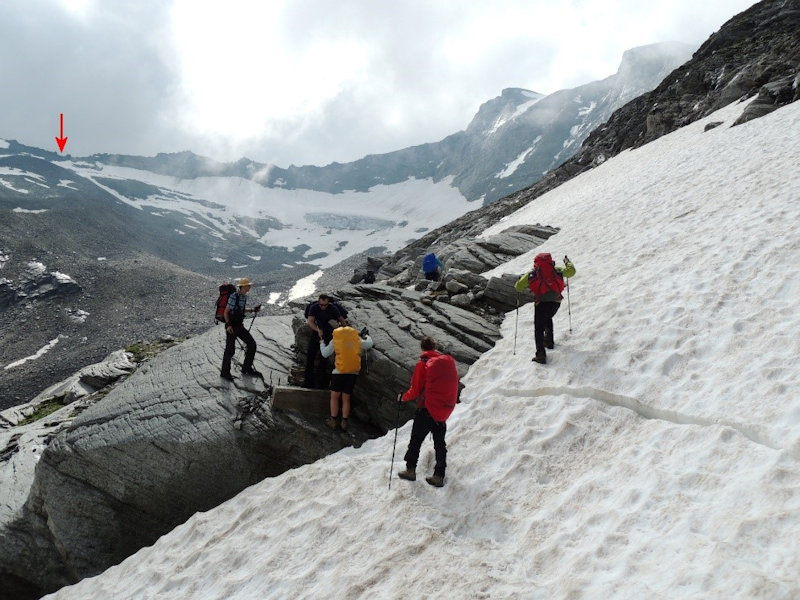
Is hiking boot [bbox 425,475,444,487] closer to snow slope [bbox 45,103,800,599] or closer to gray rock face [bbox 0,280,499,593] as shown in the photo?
snow slope [bbox 45,103,800,599]

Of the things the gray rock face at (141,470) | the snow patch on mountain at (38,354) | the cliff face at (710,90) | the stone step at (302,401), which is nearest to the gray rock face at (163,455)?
the gray rock face at (141,470)

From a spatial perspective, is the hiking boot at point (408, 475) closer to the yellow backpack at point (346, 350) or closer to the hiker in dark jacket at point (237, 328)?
the yellow backpack at point (346, 350)

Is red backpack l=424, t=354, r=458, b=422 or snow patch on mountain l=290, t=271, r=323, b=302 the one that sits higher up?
red backpack l=424, t=354, r=458, b=422

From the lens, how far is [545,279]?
9.83 m

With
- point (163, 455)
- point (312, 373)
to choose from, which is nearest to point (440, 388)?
point (312, 373)

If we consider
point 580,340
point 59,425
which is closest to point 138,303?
point 59,425

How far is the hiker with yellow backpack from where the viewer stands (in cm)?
953

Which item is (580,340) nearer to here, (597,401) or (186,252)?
(597,401)

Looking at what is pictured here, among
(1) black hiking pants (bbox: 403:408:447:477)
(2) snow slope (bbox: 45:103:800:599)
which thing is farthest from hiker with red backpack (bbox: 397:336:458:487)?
(2) snow slope (bbox: 45:103:800:599)

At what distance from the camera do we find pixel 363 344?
10.2 meters

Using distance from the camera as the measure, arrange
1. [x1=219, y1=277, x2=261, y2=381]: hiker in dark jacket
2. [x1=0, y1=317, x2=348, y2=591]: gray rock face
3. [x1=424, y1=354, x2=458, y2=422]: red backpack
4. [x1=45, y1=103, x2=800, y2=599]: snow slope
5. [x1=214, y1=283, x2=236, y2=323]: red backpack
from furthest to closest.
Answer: [x1=214, y1=283, x2=236, y2=323]: red backpack
[x1=219, y1=277, x2=261, y2=381]: hiker in dark jacket
[x1=0, y1=317, x2=348, y2=591]: gray rock face
[x1=424, y1=354, x2=458, y2=422]: red backpack
[x1=45, y1=103, x2=800, y2=599]: snow slope

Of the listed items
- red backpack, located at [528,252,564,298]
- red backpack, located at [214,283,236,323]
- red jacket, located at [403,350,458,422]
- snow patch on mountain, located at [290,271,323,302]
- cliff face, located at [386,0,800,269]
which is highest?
cliff face, located at [386,0,800,269]

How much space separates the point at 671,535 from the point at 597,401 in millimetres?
3086

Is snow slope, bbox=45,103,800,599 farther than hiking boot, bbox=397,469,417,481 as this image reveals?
No
